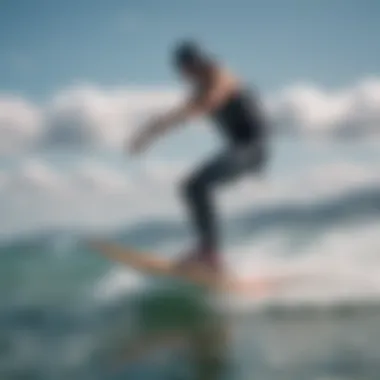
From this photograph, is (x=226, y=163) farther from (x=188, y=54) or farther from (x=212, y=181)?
(x=188, y=54)

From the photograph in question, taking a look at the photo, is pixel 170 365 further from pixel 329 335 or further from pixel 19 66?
pixel 19 66

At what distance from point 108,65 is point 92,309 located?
18.0 inches

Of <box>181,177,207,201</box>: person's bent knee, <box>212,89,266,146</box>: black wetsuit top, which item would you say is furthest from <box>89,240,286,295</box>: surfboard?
<box>212,89,266,146</box>: black wetsuit top

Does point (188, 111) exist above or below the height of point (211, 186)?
above

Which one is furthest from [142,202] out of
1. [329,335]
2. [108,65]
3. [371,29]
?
[371,29]

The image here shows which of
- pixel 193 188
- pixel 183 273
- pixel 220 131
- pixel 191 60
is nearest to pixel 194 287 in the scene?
pixel 183 273

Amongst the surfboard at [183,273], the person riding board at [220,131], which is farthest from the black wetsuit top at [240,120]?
the surfboard at [183,273]

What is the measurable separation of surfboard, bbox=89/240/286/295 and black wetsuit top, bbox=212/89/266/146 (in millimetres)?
243

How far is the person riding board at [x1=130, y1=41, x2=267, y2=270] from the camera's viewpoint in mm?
1598

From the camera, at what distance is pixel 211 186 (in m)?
1.60

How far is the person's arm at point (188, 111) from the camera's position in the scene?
159 cm

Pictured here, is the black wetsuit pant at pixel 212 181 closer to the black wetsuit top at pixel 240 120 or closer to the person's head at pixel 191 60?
the black wetsuit top at pixel 240 120

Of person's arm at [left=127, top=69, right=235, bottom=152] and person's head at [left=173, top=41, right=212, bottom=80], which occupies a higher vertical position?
person's head at [left=173, top=41, right=212, bottom=80]

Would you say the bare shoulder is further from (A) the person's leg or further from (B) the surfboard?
(B) the surfboard
